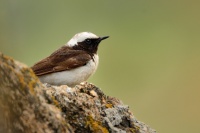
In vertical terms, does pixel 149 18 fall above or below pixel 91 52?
above

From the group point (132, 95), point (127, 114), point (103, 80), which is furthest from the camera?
point (103, 80)

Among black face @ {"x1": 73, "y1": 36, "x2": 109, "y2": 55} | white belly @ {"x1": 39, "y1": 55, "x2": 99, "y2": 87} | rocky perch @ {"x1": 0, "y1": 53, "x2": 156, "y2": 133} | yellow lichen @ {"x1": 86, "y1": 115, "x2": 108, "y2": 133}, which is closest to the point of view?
rocky perch @ {"x1": 0, "y1": 53, "x2": 156, "y2": 133}

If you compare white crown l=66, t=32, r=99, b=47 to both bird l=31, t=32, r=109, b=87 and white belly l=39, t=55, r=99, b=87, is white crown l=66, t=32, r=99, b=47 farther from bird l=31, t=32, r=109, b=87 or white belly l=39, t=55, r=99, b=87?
white belly l=39, t=55, r=99, b=87

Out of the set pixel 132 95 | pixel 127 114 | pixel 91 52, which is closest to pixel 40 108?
pixel 127 114

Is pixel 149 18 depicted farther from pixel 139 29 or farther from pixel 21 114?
pixel 21 114

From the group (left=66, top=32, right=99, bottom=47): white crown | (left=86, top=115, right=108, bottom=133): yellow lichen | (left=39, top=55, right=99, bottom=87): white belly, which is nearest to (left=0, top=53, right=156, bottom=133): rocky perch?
(left=86, top=115, right=108, bottom=133): yellow lichen

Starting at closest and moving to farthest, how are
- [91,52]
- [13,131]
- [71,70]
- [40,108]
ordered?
[13,131] → [40,108] → [71,70] → [91,52]

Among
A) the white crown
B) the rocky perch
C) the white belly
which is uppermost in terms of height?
the white crown
